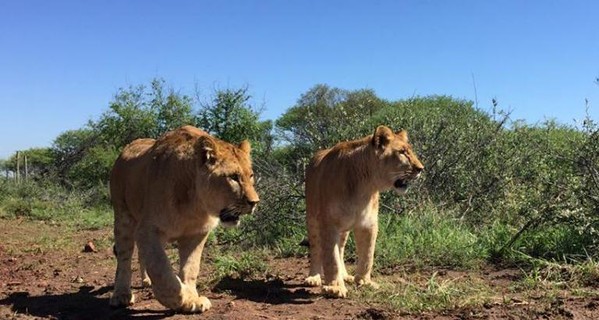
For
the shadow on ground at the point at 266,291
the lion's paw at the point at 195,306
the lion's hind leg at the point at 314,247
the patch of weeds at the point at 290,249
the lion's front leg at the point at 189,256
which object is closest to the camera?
the lion's paw at the point at 195,306

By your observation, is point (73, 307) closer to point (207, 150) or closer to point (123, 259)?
point (123, 259)

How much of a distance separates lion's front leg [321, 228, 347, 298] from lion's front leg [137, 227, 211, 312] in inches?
54.3

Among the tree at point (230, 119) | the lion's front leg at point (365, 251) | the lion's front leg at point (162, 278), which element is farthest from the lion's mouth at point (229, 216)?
the tree at point (230, 119)

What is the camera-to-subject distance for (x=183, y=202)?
5.01 metres

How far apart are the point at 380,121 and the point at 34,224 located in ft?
27.6

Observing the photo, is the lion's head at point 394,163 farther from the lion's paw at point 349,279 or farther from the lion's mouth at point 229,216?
the lion's mouth at point 229,216

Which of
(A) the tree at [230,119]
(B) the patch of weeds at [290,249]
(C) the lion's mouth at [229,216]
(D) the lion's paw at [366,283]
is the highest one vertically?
(A) the tree at [230,119]

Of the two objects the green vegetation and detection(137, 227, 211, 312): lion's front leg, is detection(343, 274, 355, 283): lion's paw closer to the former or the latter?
the green vegetation

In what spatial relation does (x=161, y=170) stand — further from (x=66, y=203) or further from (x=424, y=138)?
(x=66, y=203)

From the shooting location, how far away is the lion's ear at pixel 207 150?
482cm

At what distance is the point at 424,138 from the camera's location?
34.8 ft

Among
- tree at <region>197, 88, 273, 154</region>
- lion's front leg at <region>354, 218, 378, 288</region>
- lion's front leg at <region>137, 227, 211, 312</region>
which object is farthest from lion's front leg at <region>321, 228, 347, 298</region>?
tree at <region>197, 88, 273, 154</region>

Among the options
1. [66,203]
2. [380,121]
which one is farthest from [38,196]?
[380,121]

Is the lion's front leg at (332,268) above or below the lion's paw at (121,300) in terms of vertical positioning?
above
